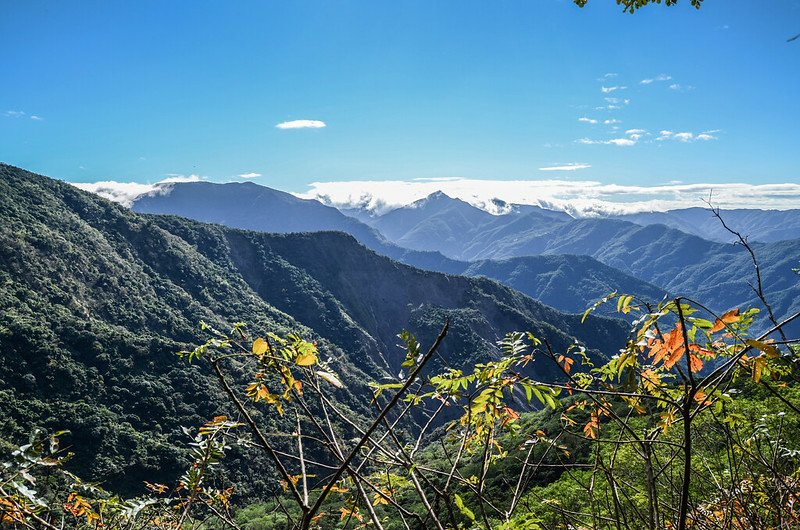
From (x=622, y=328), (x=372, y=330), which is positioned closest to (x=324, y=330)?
(x=372, y=330)

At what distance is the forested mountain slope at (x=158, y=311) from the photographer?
68.2 metres

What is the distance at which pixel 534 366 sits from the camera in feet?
459

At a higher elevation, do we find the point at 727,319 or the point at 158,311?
the point at 727,319

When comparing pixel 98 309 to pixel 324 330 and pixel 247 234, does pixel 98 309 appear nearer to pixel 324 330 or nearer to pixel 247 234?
pixel 324 330

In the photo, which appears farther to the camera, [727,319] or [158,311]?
[158,311]

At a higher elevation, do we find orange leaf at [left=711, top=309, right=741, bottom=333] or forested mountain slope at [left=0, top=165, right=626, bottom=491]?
orange leaf at [left=711, top=309, right=741, bottom=333]

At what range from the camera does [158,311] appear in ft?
375

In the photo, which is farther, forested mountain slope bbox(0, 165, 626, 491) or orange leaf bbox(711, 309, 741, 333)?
forested mountain slope bbox(0, 165, 626, 491)

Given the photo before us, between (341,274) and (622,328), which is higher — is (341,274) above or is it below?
above

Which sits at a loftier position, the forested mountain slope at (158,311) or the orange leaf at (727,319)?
the orange leaf at (727,319)

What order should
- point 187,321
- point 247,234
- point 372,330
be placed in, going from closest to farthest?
1. point 187,321
2. point 372,330
3. point 247,234

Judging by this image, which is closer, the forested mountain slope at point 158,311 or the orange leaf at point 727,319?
the orange leaf at point 727,319

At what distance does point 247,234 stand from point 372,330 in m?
60.2

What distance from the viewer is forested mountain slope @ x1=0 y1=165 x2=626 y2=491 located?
6825 centimetres
